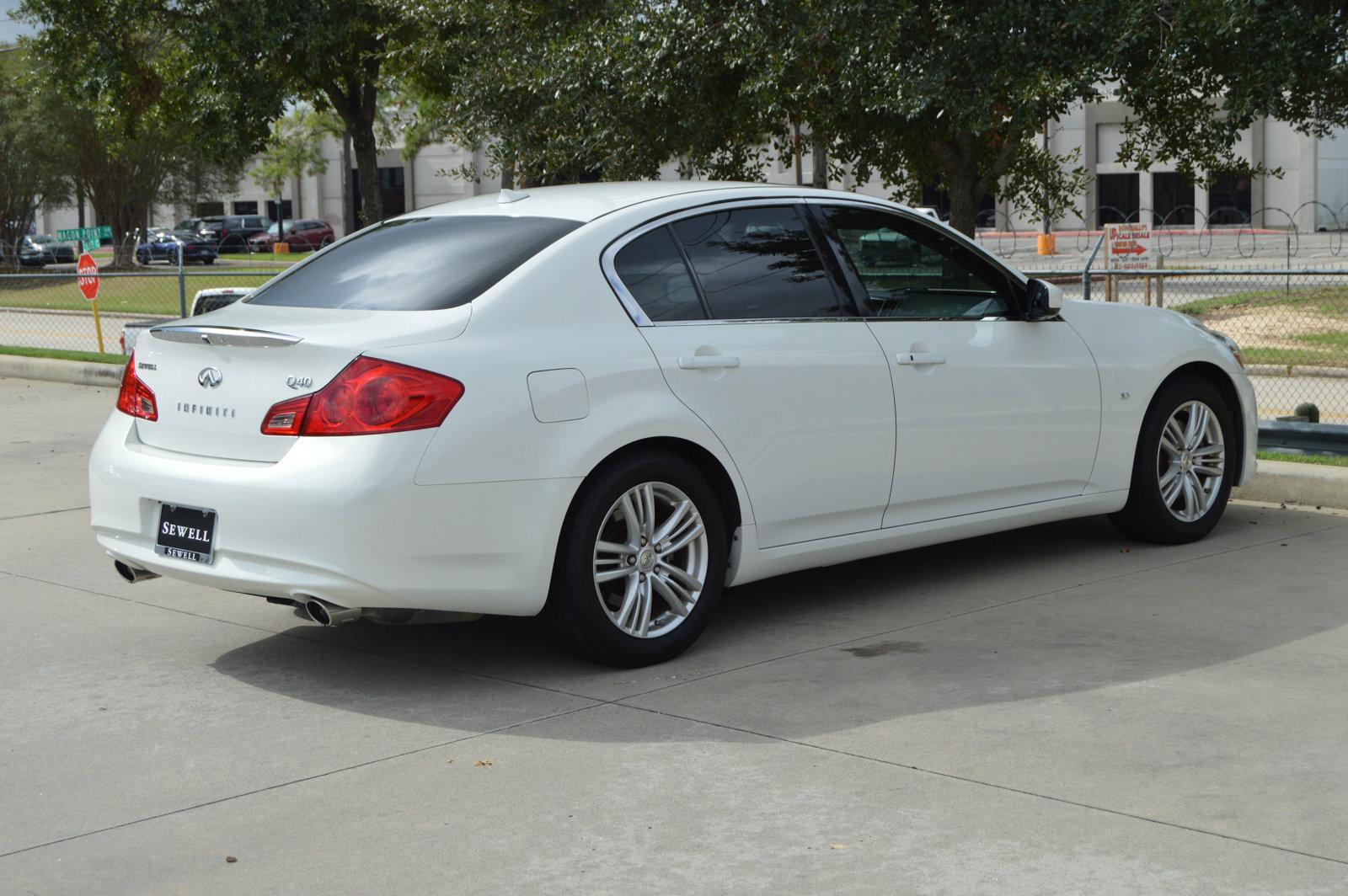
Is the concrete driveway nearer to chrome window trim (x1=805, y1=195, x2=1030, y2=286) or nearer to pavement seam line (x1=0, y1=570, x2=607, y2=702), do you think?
pavement seam line (x1=0, y1=570, x2=607, y2=702)

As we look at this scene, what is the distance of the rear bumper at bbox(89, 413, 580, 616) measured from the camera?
5008mm

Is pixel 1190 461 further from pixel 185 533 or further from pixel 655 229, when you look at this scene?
pixel 185 533

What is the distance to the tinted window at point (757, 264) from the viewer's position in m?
5.97

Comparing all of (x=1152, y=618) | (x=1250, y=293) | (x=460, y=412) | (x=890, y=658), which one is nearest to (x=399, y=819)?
(x=460, y=412)

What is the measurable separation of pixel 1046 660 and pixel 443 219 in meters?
2.80

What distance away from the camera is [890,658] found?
572 centimetres

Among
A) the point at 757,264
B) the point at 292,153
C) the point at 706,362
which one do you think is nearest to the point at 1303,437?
the point at 757,264

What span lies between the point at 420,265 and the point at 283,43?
19.1 m

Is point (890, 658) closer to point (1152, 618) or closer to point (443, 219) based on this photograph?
point (1152, 618)

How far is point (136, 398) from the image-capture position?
5.82m

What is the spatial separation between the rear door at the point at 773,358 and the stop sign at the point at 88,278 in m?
14.4

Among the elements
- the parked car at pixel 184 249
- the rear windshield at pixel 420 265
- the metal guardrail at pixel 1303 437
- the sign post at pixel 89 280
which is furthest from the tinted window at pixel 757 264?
the parked car at pixel 184 249

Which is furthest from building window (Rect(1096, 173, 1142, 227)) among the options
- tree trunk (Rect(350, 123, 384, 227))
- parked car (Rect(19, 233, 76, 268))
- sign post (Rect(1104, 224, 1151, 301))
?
sign post (Rect(1104, 224, 1151, 301))

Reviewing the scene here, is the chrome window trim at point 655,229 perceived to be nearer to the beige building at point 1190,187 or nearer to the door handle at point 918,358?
the door handle at point 918,358
